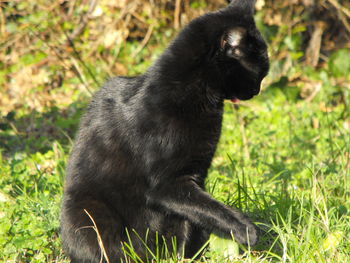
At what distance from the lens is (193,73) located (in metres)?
2.74

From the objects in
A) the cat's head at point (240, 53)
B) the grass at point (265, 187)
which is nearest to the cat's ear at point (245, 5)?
the cat's head at point (240, 53)

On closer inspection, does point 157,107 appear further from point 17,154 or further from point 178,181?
point 17,154

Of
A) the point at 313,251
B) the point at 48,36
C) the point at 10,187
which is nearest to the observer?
the point at 313,251

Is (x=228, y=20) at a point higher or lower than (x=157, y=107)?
higher

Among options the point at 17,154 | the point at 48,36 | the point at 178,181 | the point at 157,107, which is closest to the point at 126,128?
the point at 157,107

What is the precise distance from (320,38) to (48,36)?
309 centimetres

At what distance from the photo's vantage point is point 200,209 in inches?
103

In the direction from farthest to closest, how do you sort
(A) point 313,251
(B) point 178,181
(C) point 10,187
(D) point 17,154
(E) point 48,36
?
1. (E) point 48,36
2. (D) point 17,154
3. (C) point 10,187
4. (B) point 178,181
5. (A) point 313,251

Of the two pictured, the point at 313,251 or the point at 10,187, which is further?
the point at 10,187

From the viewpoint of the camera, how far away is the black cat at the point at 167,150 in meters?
2.65

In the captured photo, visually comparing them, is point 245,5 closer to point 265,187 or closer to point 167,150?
point 167,150

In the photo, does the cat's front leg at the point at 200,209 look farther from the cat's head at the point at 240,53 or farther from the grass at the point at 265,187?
the cat's head at the point at 240,53

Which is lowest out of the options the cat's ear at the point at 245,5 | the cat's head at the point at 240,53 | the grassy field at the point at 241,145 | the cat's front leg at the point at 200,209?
the grassy field at the point at 241,145

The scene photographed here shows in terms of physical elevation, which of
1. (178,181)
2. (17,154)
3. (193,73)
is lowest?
(17,154)
